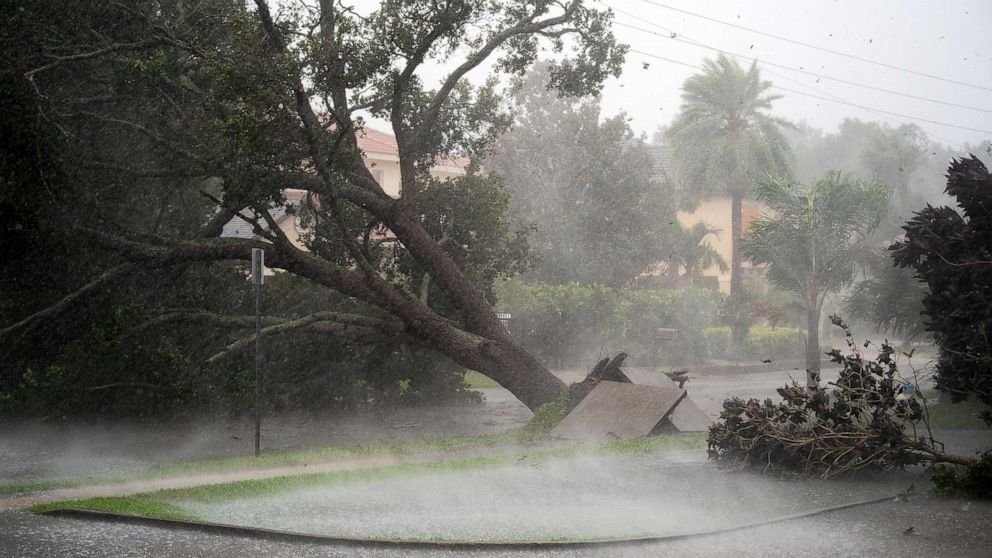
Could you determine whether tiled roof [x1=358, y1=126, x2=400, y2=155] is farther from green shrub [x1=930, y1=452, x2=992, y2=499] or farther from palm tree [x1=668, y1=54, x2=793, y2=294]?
green shrub [x1=930, y1=452, x2=992, y2=499]

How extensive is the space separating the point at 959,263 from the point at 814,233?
17.1 m

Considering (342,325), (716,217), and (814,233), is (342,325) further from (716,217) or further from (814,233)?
(716,217)

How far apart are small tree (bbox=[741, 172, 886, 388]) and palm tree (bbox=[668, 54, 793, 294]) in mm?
15516

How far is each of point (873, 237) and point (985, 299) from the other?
2221cm

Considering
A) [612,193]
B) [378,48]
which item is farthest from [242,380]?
[612,193]

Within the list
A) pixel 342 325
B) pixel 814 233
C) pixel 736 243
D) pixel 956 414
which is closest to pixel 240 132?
pixel 342 325

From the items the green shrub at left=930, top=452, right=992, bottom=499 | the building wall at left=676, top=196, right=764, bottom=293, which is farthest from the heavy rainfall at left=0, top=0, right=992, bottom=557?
the building wall at left=676, top=196, right=764, bottom=293

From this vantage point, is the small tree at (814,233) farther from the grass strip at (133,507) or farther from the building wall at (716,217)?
the grass strip at (133,507)

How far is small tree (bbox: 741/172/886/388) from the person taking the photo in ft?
96.1

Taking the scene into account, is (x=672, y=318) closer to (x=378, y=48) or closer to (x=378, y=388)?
(x=378, y=388)

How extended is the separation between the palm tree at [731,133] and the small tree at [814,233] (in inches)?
611

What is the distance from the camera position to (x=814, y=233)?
29656 millimetres

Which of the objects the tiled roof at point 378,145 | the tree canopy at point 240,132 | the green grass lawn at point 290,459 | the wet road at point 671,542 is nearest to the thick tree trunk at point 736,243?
the tiled roof at point 378,145

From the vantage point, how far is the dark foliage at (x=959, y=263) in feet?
43.4
